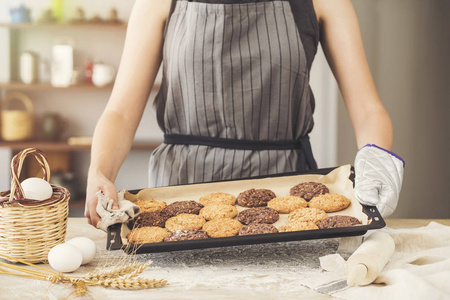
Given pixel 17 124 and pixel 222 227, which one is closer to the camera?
pixel 222 227

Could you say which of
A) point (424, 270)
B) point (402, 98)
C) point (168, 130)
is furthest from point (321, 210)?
point (402, 98)

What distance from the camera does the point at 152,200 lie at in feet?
4.93

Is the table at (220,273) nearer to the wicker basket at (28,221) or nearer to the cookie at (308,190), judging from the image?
the wicker basket at (28,221)

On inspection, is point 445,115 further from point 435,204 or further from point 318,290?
point 318,290

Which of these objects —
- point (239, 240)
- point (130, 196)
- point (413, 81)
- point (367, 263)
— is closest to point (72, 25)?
point (413, 81)

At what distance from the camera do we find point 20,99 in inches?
168

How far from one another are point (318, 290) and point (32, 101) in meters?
3.76

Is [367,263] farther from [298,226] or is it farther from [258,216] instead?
[258,216]

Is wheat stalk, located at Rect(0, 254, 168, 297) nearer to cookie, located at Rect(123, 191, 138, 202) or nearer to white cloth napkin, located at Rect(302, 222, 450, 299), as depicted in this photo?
white cloth napkin, located at Rect(302, 222, 450, 299)

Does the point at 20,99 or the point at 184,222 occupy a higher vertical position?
the point at 184,222

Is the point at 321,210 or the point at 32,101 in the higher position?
the point at 321,210

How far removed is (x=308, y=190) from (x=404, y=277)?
58 centimetres

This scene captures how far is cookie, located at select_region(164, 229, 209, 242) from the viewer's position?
1226 millimetres

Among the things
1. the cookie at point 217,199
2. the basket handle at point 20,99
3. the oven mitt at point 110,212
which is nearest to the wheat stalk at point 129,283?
the oven mitt at point 110,212
